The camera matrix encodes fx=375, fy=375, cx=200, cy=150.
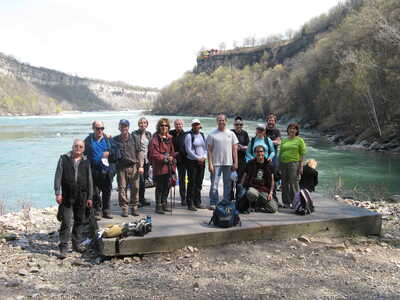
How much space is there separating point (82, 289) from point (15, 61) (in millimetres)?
218812

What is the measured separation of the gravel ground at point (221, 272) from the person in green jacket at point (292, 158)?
1246 millimetres

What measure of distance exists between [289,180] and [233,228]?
1.89 meters

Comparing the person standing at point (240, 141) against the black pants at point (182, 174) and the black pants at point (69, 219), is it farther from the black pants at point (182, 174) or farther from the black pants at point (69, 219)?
the black pants at point (69, 219)

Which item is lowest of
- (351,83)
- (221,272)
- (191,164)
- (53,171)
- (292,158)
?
(53,171)

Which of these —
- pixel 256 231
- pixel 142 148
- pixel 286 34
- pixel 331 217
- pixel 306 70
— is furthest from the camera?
pixel 286 34

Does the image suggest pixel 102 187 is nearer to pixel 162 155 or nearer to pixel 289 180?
pixel 162 155

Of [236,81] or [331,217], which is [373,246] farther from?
[236,81]

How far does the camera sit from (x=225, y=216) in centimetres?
619

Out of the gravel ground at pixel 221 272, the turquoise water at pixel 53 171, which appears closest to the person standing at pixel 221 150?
the gravel ground at pixel 221 272

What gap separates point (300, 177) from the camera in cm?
784

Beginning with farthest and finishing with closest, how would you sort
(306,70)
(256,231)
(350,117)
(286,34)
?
(286,34) < (306,70) < (350,117) < (256,231)

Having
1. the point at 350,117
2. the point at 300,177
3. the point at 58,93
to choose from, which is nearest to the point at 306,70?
the point at 350,117

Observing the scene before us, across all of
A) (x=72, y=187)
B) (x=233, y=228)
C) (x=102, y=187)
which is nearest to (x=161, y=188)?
(x=102, y=187)

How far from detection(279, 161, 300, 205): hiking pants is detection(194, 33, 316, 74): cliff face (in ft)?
322
